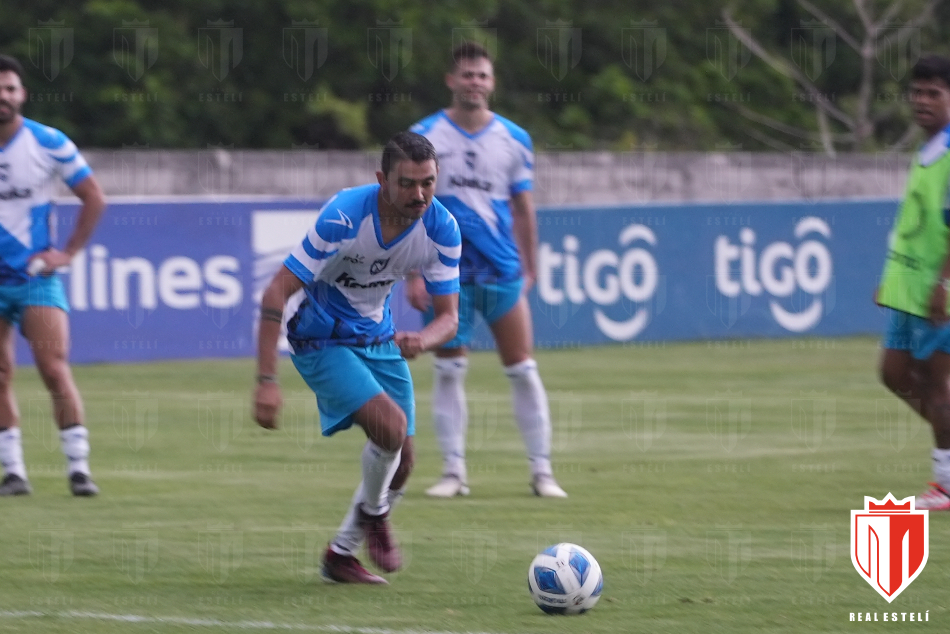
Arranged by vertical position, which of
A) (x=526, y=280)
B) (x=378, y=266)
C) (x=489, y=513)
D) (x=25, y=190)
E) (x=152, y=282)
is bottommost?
(x=152, y=282)

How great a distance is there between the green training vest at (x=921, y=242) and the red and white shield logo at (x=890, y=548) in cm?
110

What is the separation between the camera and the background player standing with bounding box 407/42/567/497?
8773mm

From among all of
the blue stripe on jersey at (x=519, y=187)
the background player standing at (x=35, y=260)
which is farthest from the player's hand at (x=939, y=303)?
the background player standing at (x=35, y=260)

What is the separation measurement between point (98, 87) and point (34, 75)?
0.94m

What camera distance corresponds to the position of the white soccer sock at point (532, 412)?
8883 mm

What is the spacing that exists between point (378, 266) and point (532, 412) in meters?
2.74

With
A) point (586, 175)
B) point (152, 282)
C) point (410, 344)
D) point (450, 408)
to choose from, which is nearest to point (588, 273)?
point (586, 175)

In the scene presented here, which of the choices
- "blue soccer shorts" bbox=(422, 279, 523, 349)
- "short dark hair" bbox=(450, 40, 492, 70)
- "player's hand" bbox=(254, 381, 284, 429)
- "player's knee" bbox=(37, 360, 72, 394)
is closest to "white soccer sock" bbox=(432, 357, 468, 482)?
"blue soccer shorts" bbox=(422, 279, 523, 349)

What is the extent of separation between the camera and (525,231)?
29.6 ft

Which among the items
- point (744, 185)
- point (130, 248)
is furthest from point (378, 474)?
point (744, 185)

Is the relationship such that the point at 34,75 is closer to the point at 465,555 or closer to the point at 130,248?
the point at 130,248

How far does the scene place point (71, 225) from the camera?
15.3m

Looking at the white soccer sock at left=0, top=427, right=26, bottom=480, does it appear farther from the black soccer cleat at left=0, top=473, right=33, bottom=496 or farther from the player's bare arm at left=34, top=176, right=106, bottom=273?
the player's bare arm at left=34, top=176, right=106, bottom=273

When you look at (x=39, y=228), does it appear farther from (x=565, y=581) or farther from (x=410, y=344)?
(x=565, y=581)
